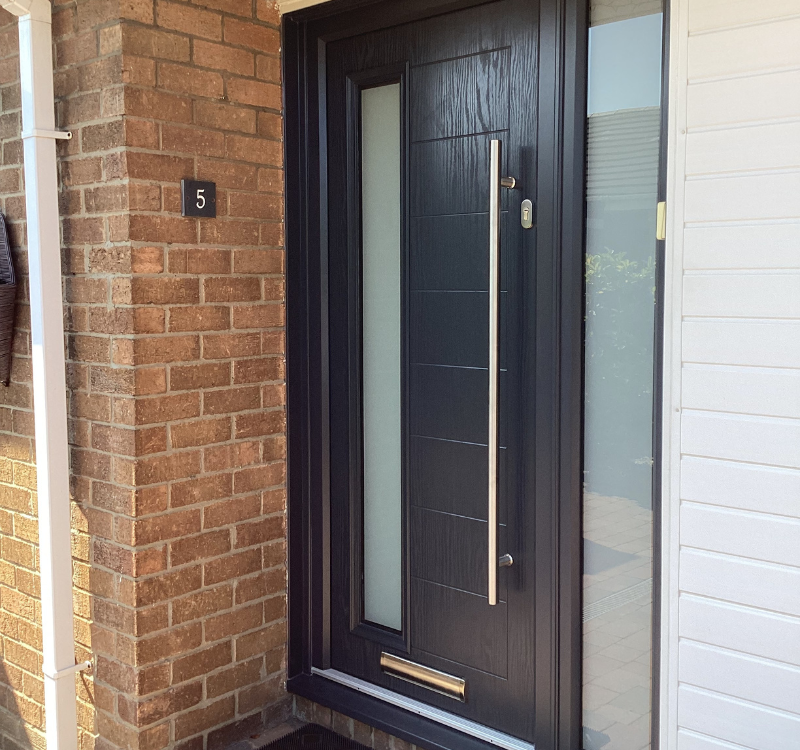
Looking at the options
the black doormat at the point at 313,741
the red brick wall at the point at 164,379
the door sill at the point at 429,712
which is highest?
the red brick wall at the point at 164,379

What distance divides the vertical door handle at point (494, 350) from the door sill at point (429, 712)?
425mm

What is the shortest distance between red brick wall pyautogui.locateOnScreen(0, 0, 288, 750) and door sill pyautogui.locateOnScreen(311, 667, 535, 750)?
0.24 metres

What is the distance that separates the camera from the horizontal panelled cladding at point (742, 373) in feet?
5.82

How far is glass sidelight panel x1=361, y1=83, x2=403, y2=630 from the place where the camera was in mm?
2541

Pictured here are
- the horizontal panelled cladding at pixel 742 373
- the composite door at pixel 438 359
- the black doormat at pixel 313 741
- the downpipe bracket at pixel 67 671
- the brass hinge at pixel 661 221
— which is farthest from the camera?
the black doormat at pixel 313 741

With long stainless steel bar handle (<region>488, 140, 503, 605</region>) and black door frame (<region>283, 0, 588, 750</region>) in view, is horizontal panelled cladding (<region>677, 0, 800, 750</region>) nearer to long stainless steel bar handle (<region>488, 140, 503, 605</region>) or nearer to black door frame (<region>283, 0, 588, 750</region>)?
black door frame (<region>283, 0, 588, 750</region>)

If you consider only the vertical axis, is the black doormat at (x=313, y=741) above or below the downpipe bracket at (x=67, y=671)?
below

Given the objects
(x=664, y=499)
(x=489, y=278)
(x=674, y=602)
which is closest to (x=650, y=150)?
(x=489, y=278)

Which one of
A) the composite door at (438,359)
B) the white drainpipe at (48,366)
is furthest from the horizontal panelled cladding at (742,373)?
the white drainpipe at (48,366)

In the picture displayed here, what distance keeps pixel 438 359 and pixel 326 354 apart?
418 mm

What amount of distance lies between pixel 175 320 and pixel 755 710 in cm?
173

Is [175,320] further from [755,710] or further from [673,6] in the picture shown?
[755,710]

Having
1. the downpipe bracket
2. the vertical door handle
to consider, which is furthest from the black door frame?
the downpipe bracket

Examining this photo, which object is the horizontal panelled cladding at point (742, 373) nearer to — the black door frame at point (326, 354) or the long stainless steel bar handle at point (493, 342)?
the black door frame at point (326, 354)
